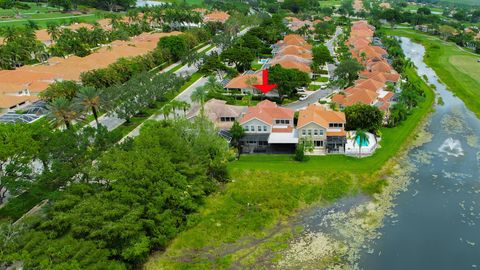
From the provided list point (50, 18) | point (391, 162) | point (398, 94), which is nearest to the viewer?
point (391, 162)

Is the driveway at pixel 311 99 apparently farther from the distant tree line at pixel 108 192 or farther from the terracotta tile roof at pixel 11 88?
the terracotta tile roof at pixel 11 88

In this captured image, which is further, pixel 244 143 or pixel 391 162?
pixel 244 143

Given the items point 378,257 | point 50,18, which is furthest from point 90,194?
point 50,18

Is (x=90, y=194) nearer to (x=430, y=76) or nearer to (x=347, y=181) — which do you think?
(x=347, y=181)

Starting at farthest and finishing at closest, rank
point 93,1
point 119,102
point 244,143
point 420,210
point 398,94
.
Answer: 1. point 93,1
2. point 398,94
3. point 119,102
4. point 244,143
5. point 420,210

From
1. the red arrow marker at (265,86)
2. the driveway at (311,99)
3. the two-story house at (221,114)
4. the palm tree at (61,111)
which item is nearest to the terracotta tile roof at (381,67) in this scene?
the driveway at (311,99)

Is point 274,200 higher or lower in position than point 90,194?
lower

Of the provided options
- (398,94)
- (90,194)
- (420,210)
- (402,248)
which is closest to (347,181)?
(420,210)
